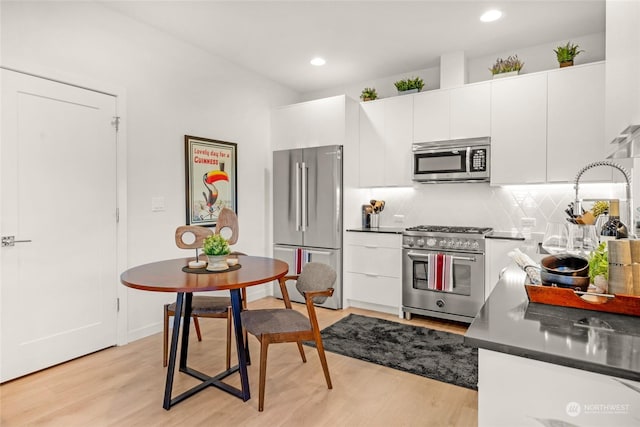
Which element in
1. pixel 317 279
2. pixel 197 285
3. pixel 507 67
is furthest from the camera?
pixel 507 67

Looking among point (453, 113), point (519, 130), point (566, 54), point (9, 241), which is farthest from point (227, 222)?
point (566, 54)

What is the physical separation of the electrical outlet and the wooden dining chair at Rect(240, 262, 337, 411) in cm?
246

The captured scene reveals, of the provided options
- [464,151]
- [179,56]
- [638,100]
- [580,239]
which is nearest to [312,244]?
[464,151]

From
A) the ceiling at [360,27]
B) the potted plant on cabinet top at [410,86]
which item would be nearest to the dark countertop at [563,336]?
the ceiling at [360,27]

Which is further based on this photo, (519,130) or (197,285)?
(519,130)

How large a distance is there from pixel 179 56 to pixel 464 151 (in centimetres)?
303

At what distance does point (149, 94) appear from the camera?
3.36 metres

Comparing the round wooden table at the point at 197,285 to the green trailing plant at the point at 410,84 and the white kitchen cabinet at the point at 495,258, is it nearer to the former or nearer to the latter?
the white kitchen cabinet at the point at 495,258

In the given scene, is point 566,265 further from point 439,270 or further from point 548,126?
point 548,126

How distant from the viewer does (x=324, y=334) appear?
11.2 ft

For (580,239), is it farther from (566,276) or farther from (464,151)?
(464,151)

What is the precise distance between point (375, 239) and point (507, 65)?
2.21 metres

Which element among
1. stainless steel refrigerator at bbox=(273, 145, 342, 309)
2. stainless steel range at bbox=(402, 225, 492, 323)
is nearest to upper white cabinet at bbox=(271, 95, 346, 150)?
stainless steel refrigerator at bbox=(273, 145, 342, 309)

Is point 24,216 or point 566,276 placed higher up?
point 24,216
